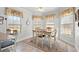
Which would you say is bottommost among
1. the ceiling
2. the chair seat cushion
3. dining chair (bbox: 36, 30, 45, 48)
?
the chair seat cushion

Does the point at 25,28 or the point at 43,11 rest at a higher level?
the point at 43,11

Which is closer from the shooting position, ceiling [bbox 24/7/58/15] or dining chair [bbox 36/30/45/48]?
ceiling [bbox 24/7/58/15]

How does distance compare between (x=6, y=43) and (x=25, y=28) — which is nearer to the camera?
(x=6, y=43)

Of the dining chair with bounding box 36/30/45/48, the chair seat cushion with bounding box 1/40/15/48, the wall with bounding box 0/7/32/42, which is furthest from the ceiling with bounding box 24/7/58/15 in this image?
the chair seat cushion with bounding box 1/40/15/48

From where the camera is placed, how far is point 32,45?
1360 mm

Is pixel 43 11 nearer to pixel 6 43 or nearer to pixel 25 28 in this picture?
pixel 25 28

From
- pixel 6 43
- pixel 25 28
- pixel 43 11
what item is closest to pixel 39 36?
pixel 25 28

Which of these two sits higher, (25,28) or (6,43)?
(25,28)

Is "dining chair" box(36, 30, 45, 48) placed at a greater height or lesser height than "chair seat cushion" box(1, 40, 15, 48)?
greater

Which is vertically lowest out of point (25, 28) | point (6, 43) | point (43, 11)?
point (6, 43)

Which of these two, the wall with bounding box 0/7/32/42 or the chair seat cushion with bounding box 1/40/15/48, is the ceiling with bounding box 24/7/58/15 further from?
the chair seat cushion with bounding box 1/40/15/48

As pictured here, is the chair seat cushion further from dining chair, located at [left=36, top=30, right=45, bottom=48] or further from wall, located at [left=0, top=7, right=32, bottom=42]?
dining chair, located at [left=36, top=30, right=45, bottom=48]
